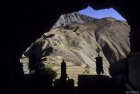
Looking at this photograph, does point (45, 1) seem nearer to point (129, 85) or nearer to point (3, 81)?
point (3, 81)

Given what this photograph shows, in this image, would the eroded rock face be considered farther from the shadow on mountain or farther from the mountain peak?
the shadow on mountain

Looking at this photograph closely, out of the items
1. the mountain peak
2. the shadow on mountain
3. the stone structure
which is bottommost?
the shadow on mountain

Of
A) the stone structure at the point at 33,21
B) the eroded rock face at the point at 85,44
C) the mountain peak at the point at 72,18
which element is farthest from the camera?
the mountain peak at the point at 72,18

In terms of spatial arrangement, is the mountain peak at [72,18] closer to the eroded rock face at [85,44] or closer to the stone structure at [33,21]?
the eroded rock face at [85,44]

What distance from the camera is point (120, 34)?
204 ft

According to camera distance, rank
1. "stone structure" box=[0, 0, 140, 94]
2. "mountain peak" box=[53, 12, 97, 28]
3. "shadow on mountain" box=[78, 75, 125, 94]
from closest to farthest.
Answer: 1. "stone structure" box=[0, 0, 140, 94]
2. "shadow on mountain" box=[78, 75, 125, 94]
3. "mountain peak" box=[53, 12, 97, 28]

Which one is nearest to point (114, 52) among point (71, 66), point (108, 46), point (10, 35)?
point (108, 46)

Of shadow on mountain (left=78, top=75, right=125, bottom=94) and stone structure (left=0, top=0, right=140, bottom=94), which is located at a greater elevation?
stone structure (left=0, top=0, right=140, bottom=94)

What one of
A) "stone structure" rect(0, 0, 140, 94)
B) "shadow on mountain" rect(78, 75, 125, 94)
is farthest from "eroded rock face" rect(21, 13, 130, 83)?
"shadow on mountain" rect(78, 75, 125, 94)

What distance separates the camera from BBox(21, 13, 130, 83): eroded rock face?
3827 cm

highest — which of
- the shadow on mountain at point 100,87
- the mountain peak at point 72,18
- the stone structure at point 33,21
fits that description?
the mountain peak at point 72,18

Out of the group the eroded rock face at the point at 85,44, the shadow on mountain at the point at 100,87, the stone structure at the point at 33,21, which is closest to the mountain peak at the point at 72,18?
the eroded rock face at the point at 85,44

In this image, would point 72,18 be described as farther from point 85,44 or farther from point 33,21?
point 33,21

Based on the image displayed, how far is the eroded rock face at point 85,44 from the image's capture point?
38266 millimetres
